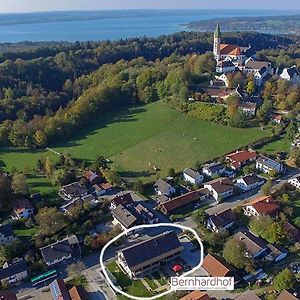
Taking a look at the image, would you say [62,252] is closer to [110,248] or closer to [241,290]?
[110,248]

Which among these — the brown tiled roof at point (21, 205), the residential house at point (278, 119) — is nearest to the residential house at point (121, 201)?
the brown tiled roof at point (21, 205)

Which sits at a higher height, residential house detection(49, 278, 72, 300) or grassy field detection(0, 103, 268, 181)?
grassy field detection(0, 103, 268, 181)

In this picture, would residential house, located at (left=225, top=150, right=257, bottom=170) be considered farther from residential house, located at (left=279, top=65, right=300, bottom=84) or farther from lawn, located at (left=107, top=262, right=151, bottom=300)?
residential house, located at (left=279, top=65, right=300, bottom=84)

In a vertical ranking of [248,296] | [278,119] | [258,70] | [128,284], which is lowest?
[128,284]

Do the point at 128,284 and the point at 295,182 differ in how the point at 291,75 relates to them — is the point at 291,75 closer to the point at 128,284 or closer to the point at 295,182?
the point at 295,182

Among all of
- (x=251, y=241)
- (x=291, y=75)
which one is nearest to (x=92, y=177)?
(x=251, y=241)

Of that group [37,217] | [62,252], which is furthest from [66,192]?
[62,252]

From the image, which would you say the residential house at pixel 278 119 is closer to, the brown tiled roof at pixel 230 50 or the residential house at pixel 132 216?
the brown tiled roof at pixel 230 50

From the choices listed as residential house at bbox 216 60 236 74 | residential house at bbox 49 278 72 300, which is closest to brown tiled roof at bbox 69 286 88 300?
residential house at bbox 49 278 72 300
